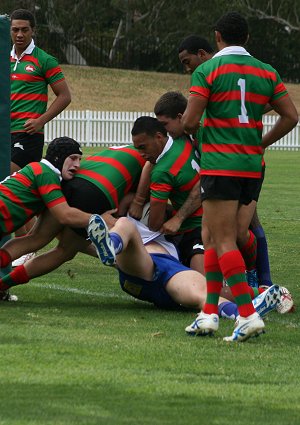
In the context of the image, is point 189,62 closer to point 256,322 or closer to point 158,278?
point 158,278

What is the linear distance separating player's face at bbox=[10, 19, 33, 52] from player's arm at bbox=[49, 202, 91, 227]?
3285 millimetres

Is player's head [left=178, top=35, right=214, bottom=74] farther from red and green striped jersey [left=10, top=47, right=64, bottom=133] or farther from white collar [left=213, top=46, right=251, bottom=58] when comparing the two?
red and green striped jersey [left=10, top=47, right=64, bottom=133]

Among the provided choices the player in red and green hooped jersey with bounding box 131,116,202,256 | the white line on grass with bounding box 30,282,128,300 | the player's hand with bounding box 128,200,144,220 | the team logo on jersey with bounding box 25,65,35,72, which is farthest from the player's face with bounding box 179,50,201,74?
the team logo on jersey with bounding box 25,65,35,72

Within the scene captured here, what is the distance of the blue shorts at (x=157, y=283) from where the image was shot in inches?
343

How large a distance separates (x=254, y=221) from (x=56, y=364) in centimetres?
345

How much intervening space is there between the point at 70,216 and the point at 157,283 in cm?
75

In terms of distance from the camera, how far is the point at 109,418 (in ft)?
17.3

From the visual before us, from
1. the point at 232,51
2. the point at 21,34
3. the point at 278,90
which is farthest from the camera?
the point at 21,34

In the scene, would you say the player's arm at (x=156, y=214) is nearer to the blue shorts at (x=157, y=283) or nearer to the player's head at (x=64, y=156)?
the blue shorts at (x=157, y=283)

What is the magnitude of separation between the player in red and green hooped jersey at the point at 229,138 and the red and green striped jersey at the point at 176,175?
1306 millimetres

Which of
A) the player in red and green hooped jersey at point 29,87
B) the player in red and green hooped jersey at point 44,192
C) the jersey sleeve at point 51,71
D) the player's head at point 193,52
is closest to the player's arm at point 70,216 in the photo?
the player in red and green hooped jersey at point 44,192

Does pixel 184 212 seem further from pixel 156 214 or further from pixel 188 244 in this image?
pixel 188 244

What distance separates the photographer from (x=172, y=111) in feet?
29.9

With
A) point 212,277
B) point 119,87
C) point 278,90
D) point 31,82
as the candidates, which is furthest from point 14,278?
point 119,87
